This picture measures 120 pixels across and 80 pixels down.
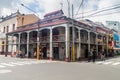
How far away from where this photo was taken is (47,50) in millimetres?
30688

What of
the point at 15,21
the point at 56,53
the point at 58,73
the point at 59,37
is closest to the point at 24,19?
the point at 15,21

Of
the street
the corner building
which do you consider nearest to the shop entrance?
the corner building

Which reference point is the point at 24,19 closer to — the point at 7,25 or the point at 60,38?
the point at 7,25

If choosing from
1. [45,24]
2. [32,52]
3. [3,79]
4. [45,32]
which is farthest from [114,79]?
[32,52]

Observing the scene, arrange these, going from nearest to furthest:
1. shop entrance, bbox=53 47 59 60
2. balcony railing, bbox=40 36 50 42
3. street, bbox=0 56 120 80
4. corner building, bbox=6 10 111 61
Result: street, bbox=0 56 120 80 < corner building, bbox=6 10 111 61 < shop entrance, bbox=53 47 59 60 < balcony railing, bbox=40 36 50 42

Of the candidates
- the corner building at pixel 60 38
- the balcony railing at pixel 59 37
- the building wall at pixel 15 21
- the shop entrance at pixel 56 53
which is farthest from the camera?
the building wall at pixel 15 21

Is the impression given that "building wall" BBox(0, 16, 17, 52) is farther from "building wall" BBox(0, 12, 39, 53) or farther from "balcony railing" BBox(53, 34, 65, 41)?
"balcony railing" BBox(53, 34, 65, 41)

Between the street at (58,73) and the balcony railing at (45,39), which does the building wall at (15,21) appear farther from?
the street at (58,73)

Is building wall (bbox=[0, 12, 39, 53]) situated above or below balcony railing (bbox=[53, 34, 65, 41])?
above

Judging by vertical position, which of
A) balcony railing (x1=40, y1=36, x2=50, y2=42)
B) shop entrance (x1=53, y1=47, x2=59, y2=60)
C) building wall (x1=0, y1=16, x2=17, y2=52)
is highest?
building wall (x1=0, y1=16, x2=17, y2=52)

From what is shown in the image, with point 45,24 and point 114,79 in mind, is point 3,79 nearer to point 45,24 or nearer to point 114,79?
point 114,79

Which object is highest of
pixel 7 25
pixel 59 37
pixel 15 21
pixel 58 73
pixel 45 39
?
pixel 15 21

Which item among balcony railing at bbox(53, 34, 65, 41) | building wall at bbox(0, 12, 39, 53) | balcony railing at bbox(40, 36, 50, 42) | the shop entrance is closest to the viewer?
balcony railing at bbox(53, 34, 65, 41)

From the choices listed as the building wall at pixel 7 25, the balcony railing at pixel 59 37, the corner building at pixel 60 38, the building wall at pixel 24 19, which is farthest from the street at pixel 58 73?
the building wall at pixel 7 25
